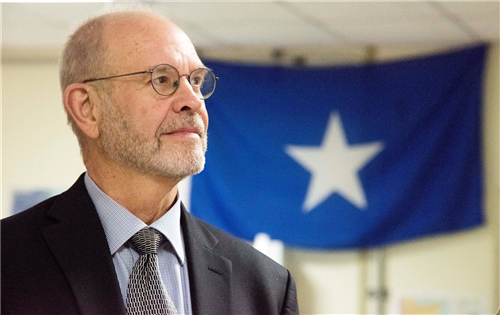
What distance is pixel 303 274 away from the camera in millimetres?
4844

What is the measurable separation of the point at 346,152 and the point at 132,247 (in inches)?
135

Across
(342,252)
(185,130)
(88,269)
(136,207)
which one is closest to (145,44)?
(185,130)

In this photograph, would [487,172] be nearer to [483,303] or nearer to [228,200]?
[483,303]

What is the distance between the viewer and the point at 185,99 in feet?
4.42

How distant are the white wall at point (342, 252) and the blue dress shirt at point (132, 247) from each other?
3280 millimetres

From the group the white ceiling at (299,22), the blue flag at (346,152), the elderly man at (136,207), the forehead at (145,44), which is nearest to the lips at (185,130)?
the elderly man at (136,207)

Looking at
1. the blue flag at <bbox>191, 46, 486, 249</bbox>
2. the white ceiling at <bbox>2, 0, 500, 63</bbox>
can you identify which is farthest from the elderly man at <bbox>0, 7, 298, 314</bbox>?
the blue flag at <bbox>191, 46, 486, 249</bbox>

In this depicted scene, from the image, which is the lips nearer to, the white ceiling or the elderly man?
the elderly man

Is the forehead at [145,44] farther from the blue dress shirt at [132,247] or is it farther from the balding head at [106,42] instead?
the blue dress shirt at [132,247]

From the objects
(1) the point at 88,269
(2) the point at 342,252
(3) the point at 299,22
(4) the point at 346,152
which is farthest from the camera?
(2) the point at 342,252

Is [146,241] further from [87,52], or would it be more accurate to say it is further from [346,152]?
[346,152]

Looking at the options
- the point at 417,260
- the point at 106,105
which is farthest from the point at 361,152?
the point at 106,105

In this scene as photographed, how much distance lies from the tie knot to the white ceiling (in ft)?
7.35

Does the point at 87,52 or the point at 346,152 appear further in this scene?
the point at 346,152
